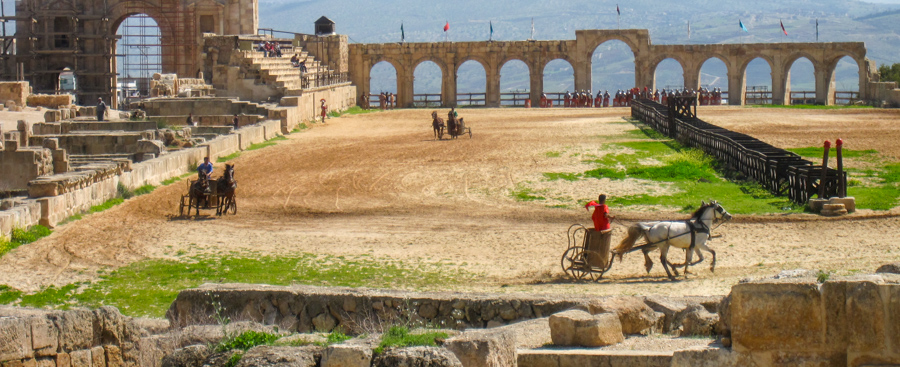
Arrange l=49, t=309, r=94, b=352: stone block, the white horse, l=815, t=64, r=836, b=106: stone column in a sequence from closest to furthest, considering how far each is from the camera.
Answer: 1. l=49, t=309, r=94, b=352: stone block
2. the white horse
3. l=815, t=64, r=836, b=106: stone column

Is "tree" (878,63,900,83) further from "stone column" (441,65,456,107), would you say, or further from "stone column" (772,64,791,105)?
"stone column" (441,65,456,107)

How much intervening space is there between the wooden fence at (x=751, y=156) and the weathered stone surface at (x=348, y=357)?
42.8 ft

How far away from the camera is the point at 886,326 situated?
563 centimetres

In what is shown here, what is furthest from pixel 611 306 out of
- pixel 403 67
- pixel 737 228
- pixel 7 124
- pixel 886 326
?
pixel 403 67

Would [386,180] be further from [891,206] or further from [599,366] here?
[599,366]

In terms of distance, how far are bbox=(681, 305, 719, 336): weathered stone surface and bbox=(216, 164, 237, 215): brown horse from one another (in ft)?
36.3

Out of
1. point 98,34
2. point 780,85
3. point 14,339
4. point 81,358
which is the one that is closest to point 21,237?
point 81,358

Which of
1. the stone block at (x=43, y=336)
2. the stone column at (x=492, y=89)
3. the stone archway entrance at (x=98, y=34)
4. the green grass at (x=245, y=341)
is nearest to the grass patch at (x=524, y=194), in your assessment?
the green grass at (x=245, y=341)

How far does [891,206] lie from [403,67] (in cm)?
3766

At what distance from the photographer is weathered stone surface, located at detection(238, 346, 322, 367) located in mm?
6434

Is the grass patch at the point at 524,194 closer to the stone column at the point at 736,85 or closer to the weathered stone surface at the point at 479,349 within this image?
the weathered stone surface at the point at 479,349

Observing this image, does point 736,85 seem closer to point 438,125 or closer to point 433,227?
point 438,125

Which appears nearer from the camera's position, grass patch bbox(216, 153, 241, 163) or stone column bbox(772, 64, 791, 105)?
grass patch bbox(216, 153, 241, 163)

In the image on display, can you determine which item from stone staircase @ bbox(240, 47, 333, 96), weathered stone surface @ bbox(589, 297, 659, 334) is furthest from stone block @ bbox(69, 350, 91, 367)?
stone staircase @ bbox(240, 47, 333, 96)
